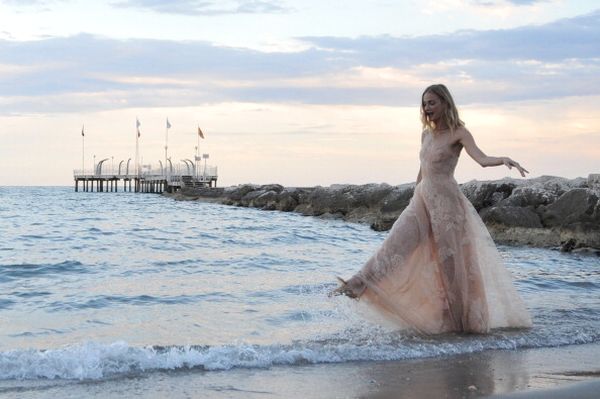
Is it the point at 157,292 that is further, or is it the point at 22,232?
the point at 22,232

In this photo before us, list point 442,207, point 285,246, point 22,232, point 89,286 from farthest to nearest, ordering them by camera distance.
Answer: point 22,232 < point 285,246 < point 89,286 < point 442,207

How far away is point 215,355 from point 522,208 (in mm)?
18025

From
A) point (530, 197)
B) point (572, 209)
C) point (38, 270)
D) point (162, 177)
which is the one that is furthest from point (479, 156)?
point (162, 177)

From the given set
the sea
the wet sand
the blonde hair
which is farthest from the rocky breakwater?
the wet sand

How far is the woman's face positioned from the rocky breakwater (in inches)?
523

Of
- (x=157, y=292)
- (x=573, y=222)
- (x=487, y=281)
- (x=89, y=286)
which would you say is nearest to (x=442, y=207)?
(x=487, y=281)

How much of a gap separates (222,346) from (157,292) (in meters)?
3.75

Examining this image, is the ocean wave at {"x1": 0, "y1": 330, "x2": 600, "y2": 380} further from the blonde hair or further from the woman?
the blonde hair

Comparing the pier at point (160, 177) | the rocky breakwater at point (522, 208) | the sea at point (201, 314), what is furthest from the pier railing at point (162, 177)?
the sea at point (201, 314)

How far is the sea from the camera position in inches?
226

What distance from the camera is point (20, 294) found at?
955cm

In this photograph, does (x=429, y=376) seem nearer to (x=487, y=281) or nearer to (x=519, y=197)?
(x=487, y=281)

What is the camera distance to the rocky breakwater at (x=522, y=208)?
20375 mm

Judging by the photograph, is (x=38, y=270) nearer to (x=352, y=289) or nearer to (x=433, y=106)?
(x=352, y=289)
